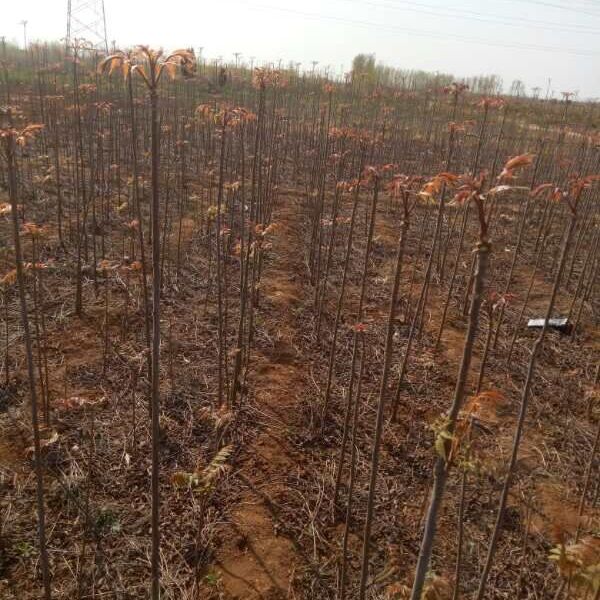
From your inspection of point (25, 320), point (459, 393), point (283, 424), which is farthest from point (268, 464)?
point (459, 393)

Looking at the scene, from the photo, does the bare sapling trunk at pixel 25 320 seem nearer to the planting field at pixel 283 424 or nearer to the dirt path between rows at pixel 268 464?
the planting field at pixel 283 424

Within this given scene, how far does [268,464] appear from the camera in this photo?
3.25m

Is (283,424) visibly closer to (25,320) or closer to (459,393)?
(25,320)

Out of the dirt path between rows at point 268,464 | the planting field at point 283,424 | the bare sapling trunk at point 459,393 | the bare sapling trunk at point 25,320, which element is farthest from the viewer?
the dirt path between rows at point 268,464

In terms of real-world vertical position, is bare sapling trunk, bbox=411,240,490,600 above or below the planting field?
above

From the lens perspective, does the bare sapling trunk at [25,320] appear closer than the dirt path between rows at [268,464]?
Yes

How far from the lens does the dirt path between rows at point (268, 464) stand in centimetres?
255

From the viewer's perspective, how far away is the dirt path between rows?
255 centimetres

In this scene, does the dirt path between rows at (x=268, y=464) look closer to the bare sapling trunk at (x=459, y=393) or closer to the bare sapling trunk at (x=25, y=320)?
the bare sapling trunk at (x=25, y=320)

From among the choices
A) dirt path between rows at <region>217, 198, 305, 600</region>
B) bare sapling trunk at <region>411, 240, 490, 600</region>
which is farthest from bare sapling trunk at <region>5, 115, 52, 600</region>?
bare sapling trunk at <region>411, 240, 490, 600</region>

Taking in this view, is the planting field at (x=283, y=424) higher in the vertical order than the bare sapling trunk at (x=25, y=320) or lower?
lower

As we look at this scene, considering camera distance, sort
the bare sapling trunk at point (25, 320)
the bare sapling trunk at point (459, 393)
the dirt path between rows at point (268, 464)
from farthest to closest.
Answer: the dirt path between rows at point (268, 464)
the bare sapling trunk at point (25, 320)
the bare sapling trunk at point (459, 393)

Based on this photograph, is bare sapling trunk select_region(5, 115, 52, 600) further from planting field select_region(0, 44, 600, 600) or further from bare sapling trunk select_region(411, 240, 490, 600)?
bare sapling trunk select_region(411, 240, 490, 600)

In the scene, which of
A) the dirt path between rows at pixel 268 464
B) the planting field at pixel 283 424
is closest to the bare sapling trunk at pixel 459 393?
the planting field at pixel 283 424
